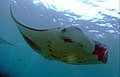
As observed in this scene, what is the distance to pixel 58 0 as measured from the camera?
3.79m

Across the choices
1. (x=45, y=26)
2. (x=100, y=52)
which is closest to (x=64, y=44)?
(x=45, y=26)

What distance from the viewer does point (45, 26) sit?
12.1ft

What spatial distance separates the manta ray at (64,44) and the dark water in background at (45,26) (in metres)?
0.12

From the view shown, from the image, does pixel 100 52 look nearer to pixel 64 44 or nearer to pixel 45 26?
pixel 64 44

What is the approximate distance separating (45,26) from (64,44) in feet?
1.72

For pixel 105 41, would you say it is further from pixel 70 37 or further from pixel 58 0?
pixel 58 0

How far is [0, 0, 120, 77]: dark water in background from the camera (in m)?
3.73

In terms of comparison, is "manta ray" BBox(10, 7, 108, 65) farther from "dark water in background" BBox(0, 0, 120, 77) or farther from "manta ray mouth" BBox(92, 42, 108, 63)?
"dark water in background" BBox(0, 0, 120, 77)

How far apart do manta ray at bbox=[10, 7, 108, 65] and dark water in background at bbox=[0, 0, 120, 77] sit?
12cm

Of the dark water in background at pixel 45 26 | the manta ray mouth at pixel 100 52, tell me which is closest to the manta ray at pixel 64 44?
the manta ray mouth at pixel 100 52

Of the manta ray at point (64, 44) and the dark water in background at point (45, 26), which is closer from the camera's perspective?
the manta ray at point (64, 44)

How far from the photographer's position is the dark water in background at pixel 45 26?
3730 millimetres

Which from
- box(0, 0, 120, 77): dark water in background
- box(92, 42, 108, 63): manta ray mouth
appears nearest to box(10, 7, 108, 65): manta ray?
box(92, 42, 108, 63): manta ray mouth

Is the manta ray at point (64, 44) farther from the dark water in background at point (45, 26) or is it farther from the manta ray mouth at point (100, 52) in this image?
the dark water in background at point (45, 26)
